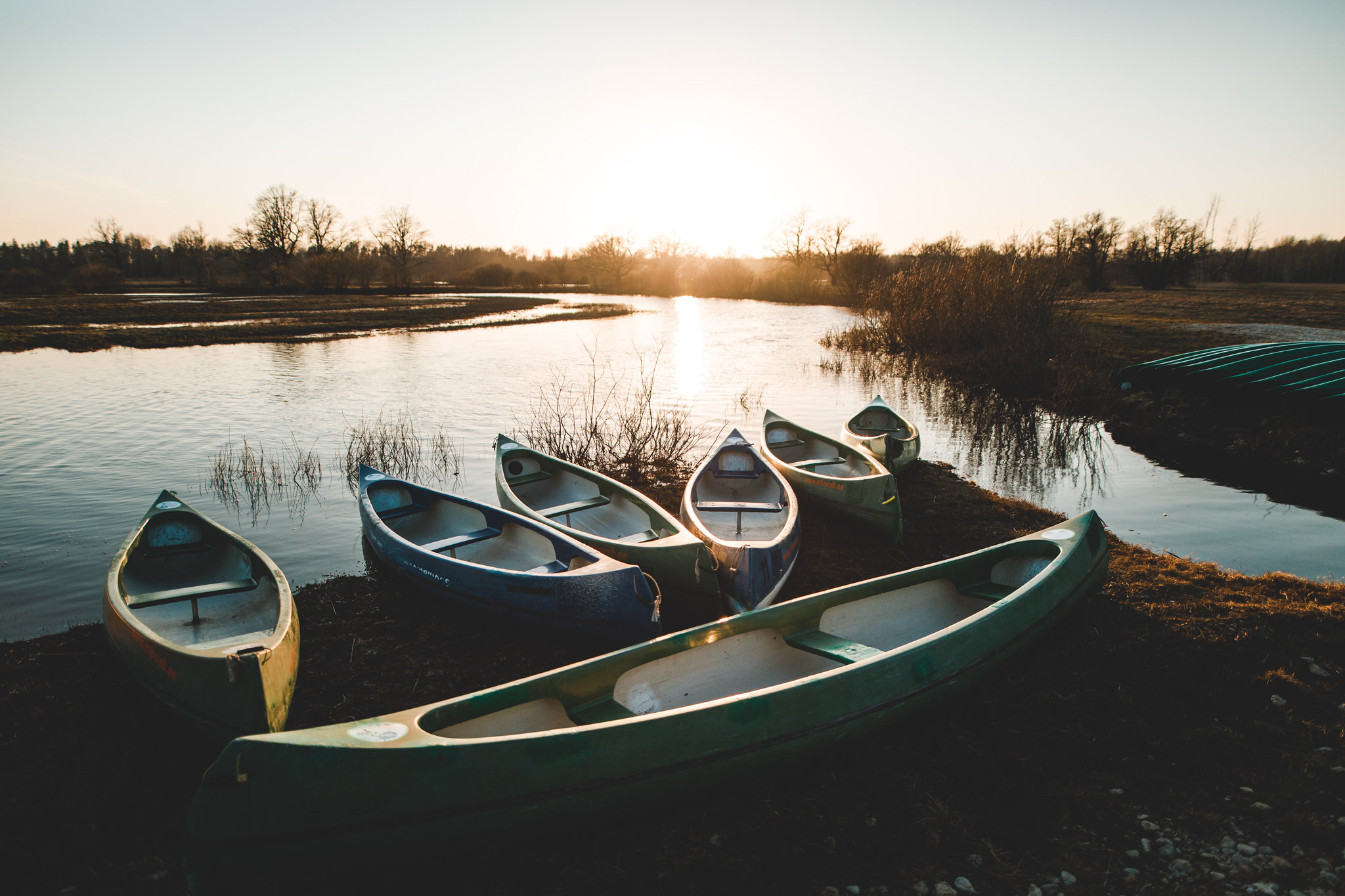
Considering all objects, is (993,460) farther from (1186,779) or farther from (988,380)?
(1186,779)

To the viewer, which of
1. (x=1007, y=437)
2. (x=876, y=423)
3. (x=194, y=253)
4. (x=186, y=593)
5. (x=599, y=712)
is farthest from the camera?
(x=194, y=253)

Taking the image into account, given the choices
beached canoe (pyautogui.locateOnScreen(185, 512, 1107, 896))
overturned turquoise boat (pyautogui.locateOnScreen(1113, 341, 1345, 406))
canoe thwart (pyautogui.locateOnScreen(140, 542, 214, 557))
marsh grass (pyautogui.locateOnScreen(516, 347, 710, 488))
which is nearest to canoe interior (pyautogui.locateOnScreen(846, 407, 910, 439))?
marsh grass (pyautogui.locateOnScreen(516, 347, 710, 488))

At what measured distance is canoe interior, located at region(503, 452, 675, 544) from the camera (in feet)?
21.7

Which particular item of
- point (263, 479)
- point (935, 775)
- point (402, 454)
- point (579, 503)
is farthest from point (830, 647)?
point (263, 479)

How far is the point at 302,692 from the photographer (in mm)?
4555

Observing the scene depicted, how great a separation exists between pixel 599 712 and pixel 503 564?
2872 millimetres

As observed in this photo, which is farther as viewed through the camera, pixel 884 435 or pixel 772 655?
pixel 884 435

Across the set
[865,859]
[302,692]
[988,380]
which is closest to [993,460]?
[988,380]

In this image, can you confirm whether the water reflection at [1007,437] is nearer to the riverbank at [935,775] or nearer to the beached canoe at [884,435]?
the beached canoe at [884,435]

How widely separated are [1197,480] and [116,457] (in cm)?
1624

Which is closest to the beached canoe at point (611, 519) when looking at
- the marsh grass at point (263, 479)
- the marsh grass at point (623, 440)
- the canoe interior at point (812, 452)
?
the marsh grass at point (623, 440)

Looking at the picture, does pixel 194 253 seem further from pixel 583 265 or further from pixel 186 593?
pixel 186 593

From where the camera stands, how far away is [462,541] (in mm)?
5953

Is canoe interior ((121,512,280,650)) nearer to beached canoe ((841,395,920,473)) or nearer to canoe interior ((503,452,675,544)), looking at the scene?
canoe interior ((503,452,675,544))
